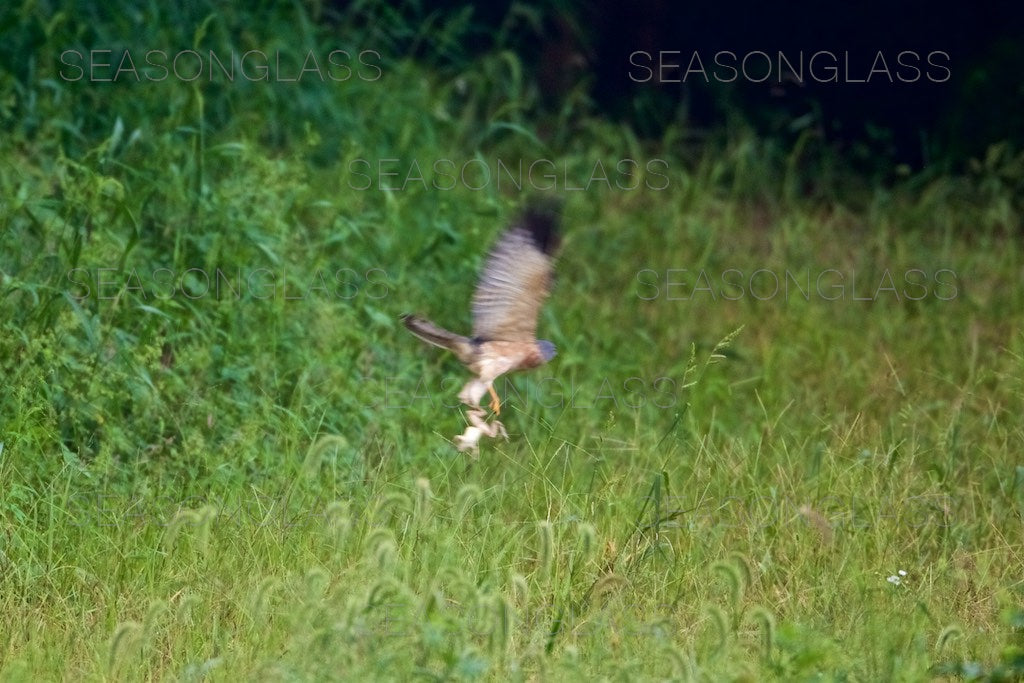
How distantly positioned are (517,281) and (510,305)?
0.18ft

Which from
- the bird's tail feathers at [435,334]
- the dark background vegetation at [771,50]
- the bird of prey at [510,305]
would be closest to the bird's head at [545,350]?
the bird of prey at [510,305]

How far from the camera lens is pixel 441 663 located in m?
2.76

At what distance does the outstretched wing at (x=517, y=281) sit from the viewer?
3205 mm

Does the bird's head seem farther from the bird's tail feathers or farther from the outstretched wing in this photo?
the bird's tail feathers

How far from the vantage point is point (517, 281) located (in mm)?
3215

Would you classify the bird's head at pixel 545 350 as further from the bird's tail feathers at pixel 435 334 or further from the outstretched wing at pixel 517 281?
the bird's tail feathers at pixel 435 334

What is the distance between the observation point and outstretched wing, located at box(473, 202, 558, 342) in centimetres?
321

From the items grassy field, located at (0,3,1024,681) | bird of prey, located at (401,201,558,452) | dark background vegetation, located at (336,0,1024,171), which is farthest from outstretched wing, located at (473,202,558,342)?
dark background vegetation, located at (336,0,1024,171)

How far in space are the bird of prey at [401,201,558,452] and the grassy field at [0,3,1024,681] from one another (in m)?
0.30

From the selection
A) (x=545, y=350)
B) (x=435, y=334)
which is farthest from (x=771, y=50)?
(x=435, y=334)

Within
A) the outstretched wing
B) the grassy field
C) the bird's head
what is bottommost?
the grassy field

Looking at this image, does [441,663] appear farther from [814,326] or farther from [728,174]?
[728,174]

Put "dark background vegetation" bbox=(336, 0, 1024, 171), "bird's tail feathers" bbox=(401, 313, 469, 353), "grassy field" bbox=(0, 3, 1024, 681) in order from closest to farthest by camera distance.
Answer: "grassy field" bbox=(0, 3, 1024, 681) < "bird's tail feathers" bbox=(401, 313, 469, 353) < "dark background vegetation" bbox=(336, 0, 1024, 171)

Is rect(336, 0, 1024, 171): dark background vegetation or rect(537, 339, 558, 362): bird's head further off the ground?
rect(537, 339, 558, 362): bird's head
